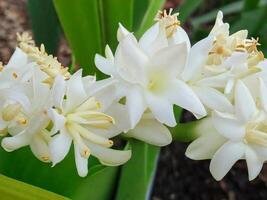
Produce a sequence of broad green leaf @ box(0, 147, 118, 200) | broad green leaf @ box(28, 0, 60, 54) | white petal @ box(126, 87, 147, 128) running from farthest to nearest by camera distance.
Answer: broad green leaf @ box(28, 0, 60, 54) < broad green leaf @ box(0, 147, 118, 200) < white petal @ box(126, 87, 147, 128)

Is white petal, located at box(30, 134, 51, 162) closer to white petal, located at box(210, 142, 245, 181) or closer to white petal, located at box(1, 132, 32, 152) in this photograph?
white petal, located at box(1, 132, 32, 152)

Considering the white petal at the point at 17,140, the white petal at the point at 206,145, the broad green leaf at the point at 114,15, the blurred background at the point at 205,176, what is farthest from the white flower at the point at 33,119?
the blurred background at the point at 205,176

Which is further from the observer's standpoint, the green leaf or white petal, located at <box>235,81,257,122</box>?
the green leaf

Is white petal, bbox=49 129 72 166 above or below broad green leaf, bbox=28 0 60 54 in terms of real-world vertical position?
above

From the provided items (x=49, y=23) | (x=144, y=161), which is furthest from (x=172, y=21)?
(x=49, y=23)

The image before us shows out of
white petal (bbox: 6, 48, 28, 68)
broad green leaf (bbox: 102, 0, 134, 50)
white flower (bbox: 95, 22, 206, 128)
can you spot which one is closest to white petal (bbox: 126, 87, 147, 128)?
white flower (bbox: 95, 22, 206, 128)

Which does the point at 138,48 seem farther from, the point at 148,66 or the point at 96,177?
the point at 96,177

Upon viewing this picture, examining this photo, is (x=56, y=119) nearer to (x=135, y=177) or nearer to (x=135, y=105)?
(x=135, y=105)

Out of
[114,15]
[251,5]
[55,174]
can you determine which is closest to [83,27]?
[114,15]
